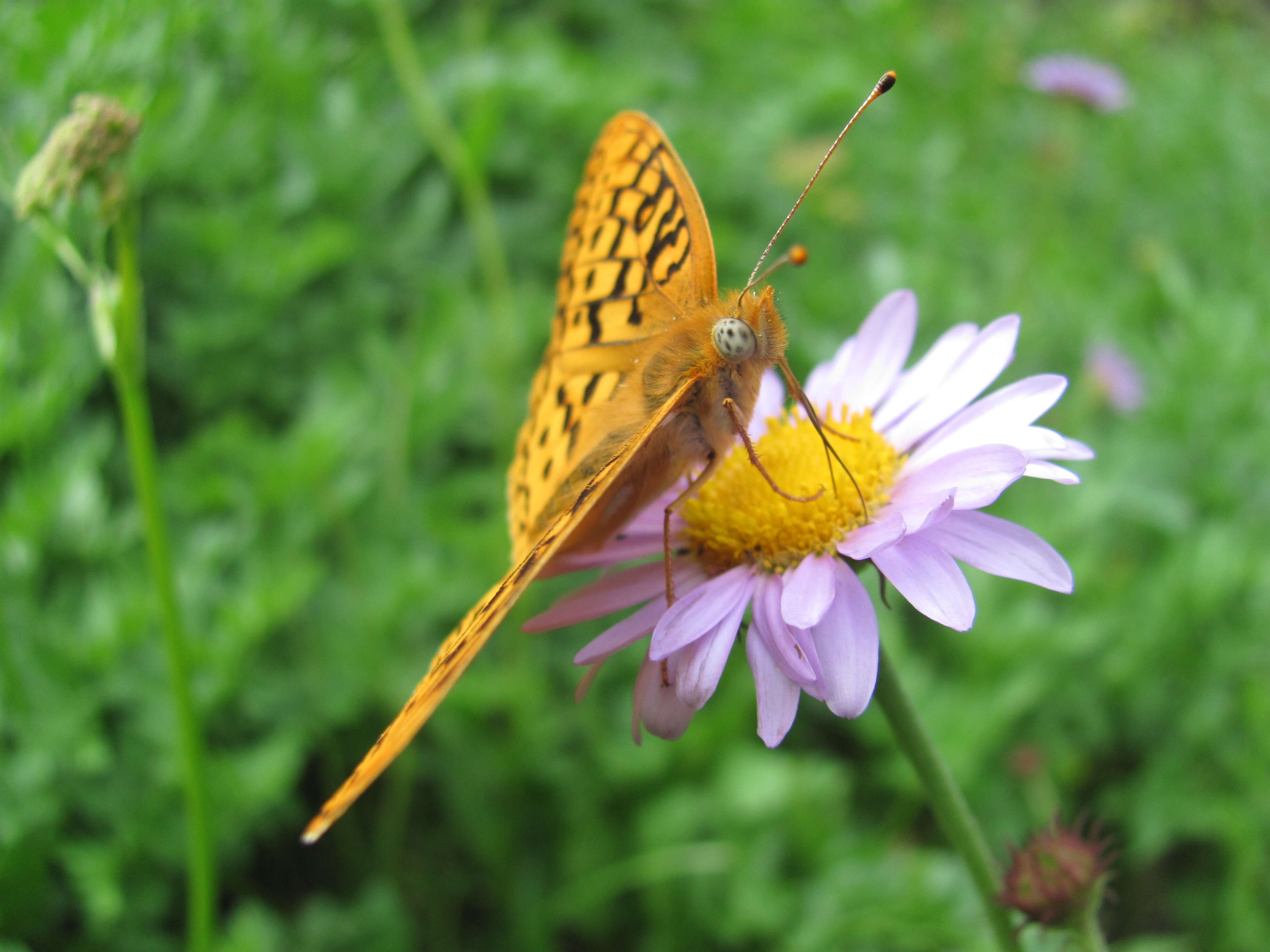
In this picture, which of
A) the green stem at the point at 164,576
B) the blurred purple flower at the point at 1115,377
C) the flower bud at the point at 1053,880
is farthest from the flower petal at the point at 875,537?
the blurred purple flower at the point at 1115,377

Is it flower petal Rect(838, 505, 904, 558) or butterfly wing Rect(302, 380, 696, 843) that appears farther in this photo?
flower petal Rect(838, 505, 904, 558)

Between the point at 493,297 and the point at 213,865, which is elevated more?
the point at 493,297

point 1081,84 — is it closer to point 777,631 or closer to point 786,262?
point 786,262

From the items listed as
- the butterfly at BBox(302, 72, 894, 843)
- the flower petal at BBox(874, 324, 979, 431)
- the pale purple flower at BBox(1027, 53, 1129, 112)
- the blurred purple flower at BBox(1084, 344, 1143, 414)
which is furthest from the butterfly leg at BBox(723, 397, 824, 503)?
the pale purple flower at BBox(1027, 53, 1129, 112)

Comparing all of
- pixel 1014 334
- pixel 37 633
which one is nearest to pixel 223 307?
pixel 37 633

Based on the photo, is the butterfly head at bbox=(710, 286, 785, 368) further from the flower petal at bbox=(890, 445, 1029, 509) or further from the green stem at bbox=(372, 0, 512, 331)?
the green stem at bbox=(372, 0, 512, 331)

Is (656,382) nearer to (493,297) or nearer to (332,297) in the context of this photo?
(493,297)

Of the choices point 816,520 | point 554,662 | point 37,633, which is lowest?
point 554,662
